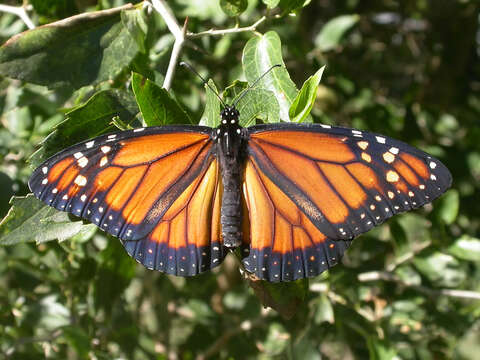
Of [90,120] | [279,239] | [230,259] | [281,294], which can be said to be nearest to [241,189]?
[279,239]

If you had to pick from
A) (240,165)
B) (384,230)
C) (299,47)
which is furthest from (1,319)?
(384,230)

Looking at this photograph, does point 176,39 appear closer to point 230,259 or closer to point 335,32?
point 335,32

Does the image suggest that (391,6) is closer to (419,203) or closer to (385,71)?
(385,71)

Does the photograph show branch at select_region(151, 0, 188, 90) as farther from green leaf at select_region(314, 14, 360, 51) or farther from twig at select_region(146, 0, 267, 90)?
green leaf at select_region(314, 14, 360, 51)

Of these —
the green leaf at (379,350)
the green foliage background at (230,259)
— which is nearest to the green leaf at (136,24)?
the green foliage background at (230,259)

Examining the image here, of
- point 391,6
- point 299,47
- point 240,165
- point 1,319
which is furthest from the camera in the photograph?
point 391,6
